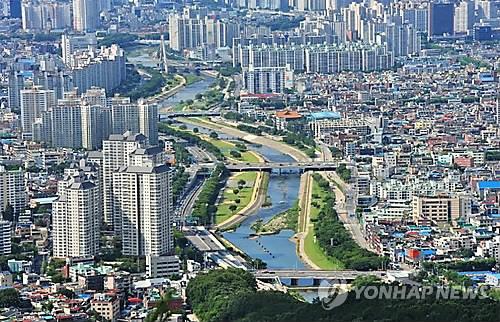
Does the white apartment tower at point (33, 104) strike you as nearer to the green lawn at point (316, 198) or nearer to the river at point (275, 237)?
the river at point (275, 237)

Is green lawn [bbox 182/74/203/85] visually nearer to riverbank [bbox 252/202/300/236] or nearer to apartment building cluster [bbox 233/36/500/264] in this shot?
apartment building cluster [bbox 233/36/500/264]

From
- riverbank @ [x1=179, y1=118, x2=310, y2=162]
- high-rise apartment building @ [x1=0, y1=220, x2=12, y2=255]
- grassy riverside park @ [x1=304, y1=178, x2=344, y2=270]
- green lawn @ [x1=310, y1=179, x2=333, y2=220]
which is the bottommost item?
riverbank @ [x1=179, y1=118, x2=310, y2=162]

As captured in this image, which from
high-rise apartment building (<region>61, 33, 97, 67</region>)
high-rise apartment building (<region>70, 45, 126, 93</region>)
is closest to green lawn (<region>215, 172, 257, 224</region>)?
high-rise apartment building (<region>70, 45, 126, 93</region>)

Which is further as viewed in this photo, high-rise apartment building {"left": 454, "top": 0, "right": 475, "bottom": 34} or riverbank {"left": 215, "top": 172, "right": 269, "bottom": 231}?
high-rise apartment building {"left": 454, "top": 0, "right": 475, "bottom": 34}

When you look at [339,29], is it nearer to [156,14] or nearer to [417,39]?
[417,39]

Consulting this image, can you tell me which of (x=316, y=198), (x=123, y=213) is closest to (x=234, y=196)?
(x=316, y=198)

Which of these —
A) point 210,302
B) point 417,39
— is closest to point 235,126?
point 417,39

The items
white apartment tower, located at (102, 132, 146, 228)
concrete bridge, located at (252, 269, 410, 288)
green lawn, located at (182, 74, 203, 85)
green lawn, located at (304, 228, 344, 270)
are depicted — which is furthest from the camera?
green lawn, located at (182, 74, 203, 85)
